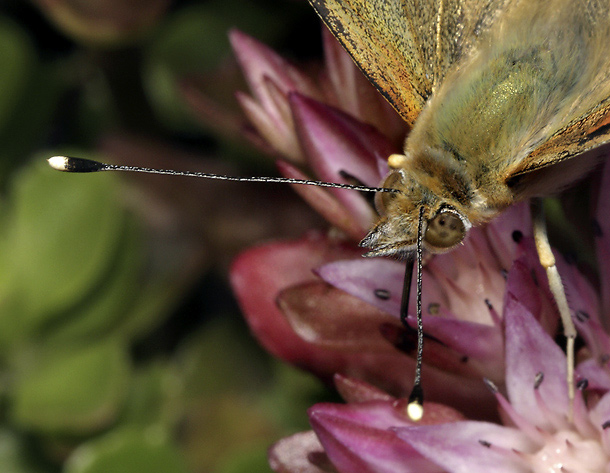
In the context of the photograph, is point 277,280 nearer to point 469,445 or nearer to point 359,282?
point 359,282

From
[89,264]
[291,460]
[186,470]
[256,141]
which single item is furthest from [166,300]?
[291,460]

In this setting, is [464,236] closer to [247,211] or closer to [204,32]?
[247,211]

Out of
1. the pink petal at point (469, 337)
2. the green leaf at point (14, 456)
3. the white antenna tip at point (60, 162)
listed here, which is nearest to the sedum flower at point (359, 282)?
the pink petal at point (469, 337)

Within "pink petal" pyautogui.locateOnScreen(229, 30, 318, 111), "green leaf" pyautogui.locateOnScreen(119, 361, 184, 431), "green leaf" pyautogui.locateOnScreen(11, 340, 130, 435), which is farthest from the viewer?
"green leaf" pyautogui.locateOnScreen(119, 361, 184, 431)

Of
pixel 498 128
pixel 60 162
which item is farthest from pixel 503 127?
pixel 60 162

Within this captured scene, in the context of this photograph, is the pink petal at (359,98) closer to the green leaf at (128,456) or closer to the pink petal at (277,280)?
the pink petal at (277,280)

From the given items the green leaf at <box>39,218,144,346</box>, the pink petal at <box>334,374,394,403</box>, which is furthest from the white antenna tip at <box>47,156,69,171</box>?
the green leaf at <box>39,218,144,346</box>

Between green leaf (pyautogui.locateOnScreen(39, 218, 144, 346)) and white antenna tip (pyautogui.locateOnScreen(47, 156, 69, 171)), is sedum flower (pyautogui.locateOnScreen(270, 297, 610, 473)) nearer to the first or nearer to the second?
white antenna tip (pyautogui.locateOnScreen(47, 156, 69, 171))
